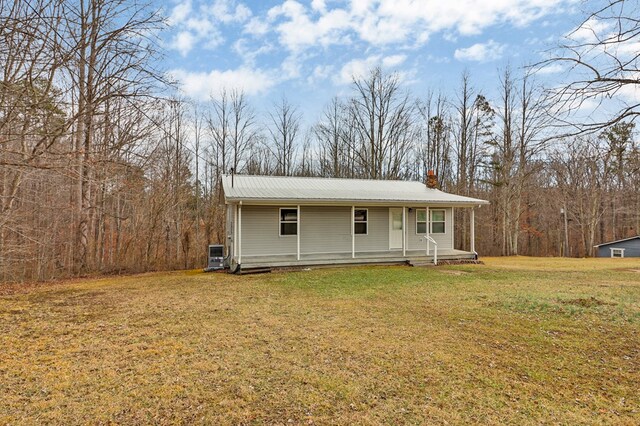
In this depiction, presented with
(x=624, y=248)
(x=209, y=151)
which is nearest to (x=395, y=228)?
(x=209, y=151)

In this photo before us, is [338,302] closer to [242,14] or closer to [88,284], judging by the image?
[88,284]

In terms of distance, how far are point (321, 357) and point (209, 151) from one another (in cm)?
2094

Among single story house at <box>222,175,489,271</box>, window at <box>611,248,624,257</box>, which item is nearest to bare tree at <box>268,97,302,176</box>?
single story house at <box>222,175,489,271</box>

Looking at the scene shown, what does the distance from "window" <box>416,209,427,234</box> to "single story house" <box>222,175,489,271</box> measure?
0.04 m

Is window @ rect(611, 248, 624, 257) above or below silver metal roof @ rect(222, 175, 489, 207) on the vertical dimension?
below

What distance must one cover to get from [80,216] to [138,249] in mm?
2551

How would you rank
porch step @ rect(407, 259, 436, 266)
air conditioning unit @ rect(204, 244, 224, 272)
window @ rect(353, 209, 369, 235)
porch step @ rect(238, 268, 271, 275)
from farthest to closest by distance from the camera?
window @ rect(353, 209, 369, 235)
porch step @ rect(407, 259, 436, 266)
air conditioning unit @ rect(204, 244, 224, 272)
porch step @ rect(238, 268, 271, 275)

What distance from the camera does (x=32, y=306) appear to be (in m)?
6.58

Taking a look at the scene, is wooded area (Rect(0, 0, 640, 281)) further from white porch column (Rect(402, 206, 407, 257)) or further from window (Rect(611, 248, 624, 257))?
white porch column (Rect(402, 206, 407, 257))

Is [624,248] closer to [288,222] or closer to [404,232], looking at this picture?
[404,232]

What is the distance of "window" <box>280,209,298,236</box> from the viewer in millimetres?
12281

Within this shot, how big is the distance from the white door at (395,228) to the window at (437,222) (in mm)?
1557

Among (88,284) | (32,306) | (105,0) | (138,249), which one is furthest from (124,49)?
(138,249)

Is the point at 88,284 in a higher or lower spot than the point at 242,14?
lower
